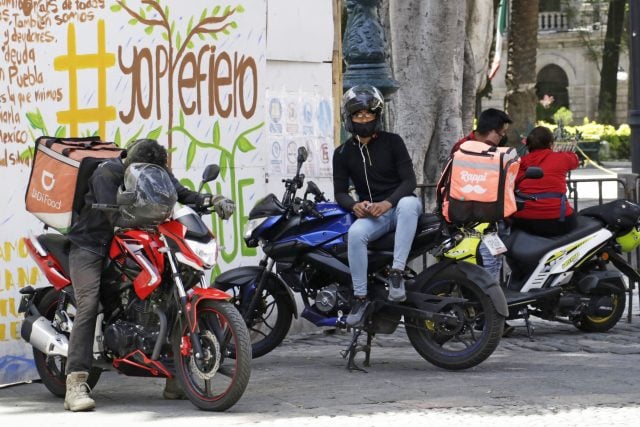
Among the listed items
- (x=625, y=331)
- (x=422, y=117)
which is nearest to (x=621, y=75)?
(x=422, y=117)

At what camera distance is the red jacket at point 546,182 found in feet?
34.3

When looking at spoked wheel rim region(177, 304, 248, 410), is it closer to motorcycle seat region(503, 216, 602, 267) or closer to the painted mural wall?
the painted mural wall

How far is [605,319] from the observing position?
10852 millimetres

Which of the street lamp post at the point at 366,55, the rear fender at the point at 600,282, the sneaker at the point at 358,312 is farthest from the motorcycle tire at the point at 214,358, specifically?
the street lamp post at the point at 366,55

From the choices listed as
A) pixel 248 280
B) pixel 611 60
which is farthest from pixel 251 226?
pixel 611 60

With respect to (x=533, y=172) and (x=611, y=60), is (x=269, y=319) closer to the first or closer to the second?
(x=533, y=172)

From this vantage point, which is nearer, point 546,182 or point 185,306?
point 185,306

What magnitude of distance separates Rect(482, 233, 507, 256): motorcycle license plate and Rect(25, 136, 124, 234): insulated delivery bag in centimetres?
297

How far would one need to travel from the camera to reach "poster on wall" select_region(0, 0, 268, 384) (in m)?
8.84

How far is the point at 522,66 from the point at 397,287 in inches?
822

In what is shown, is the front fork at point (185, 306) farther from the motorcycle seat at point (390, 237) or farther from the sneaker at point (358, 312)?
the motorcycle seat at point (390, 237)

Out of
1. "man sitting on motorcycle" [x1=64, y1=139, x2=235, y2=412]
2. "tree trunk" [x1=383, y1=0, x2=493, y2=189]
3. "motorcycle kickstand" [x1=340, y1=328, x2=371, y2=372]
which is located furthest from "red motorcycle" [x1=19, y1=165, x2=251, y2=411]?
"tree trunk" [x1=383, y1=0, x2=493, y2=189]

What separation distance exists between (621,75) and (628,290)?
60.8 meters

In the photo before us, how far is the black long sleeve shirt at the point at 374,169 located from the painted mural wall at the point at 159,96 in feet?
4.56
